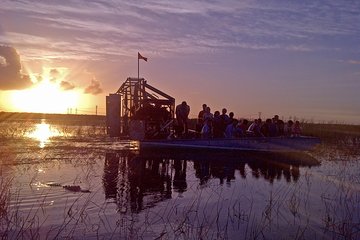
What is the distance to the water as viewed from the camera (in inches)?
407

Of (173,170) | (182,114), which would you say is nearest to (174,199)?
(173,170)

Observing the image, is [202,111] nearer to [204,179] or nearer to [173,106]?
[173,106]

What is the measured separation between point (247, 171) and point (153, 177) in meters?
4.29

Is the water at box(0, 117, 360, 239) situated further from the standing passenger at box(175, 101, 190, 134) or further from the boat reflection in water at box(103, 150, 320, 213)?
the standing passenger at box(175, 101, 190, 134)

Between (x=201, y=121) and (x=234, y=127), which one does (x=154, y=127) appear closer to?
(x=201, y=121)

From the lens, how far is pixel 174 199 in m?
13.6

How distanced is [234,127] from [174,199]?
1405 cm

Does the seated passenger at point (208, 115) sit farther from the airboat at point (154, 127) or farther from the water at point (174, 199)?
the water at point (174, 199)

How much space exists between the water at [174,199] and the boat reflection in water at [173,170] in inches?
1.6

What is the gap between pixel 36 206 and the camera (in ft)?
38.9

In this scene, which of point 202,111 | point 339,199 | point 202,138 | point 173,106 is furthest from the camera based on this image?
point 173,106

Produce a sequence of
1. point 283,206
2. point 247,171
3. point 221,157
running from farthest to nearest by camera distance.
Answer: point 221,157 → point 247,171 → point 283,206

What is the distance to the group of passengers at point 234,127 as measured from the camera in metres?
27.1

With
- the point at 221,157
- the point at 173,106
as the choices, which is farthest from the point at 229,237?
the point at 173,106
